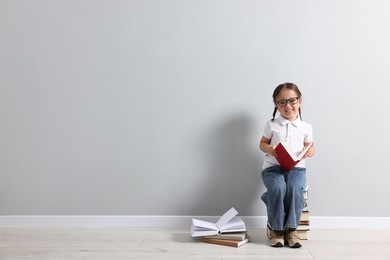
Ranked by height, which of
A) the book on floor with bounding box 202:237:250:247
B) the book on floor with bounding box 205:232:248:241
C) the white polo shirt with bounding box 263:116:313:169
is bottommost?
the book on floor with bounding box 202:237:250:247

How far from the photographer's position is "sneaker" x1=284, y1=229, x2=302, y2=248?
2.01 metres

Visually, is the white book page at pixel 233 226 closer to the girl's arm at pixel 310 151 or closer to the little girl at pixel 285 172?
the little girl at pixel 285 172

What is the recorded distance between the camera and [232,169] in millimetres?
2453

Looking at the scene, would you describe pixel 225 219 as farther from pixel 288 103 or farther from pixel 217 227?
pixel 288 103

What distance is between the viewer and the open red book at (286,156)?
6.86ft

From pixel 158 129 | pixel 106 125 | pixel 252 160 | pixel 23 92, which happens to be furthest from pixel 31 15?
pixel 252 160

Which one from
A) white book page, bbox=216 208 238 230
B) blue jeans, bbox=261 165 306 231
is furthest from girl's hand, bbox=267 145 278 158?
white book page, bbox=216 208 238 230

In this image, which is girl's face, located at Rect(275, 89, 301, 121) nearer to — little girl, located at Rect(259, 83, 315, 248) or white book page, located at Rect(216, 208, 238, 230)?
little girl, located at Rect(259, 83, 315, 248)

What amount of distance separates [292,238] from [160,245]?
62 cm

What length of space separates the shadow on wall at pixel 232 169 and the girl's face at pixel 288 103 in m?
0.22

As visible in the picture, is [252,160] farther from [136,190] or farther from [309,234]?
[136,190]

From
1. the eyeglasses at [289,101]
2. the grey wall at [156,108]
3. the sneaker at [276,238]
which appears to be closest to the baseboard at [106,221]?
the grey wall at [156,108]

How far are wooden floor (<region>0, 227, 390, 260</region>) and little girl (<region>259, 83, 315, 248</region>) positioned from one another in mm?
106

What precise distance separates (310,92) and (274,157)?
45 cm
